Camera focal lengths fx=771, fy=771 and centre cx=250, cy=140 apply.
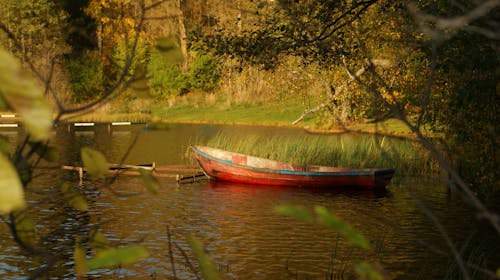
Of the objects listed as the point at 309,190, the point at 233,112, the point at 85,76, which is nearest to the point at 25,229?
the point at 309,190

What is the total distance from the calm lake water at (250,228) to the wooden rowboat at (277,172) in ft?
1.04

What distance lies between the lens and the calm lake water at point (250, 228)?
12773mm

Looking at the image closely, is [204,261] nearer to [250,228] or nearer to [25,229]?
[25,229]

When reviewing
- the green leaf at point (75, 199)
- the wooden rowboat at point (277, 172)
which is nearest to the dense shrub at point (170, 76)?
the wooden rowboat at point (277, 172)

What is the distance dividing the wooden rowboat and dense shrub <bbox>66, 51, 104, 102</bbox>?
32.9 meters

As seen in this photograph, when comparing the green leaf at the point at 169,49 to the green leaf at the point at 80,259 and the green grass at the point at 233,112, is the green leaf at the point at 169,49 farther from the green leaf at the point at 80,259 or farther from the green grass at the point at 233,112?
the green grass at the point at 233,112

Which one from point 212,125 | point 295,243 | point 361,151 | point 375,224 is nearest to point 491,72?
point 295,243

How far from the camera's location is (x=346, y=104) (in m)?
30.8

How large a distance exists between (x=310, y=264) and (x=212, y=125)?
1254 inches

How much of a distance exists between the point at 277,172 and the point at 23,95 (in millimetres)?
21819

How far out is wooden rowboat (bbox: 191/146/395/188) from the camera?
72.2 feet

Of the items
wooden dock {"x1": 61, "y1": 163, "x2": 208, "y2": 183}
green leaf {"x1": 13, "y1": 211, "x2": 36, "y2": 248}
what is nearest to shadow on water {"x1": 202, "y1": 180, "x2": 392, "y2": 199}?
wooden dock {"x1": 61, "y1": 163, "x2": 208, "y2": 183}

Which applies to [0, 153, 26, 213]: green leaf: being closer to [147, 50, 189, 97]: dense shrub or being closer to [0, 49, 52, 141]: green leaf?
[0, 49, 52, 141]: green leaf

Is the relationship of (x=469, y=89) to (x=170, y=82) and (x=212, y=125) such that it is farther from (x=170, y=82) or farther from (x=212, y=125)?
(x=170, y=82)
